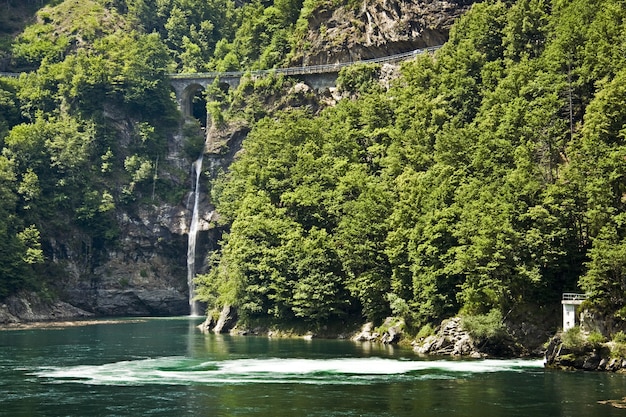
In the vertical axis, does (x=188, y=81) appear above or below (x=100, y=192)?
above

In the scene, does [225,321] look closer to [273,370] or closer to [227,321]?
[227,321]

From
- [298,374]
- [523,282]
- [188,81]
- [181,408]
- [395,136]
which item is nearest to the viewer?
[181,408]

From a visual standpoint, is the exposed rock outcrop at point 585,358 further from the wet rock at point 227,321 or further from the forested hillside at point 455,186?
the wet rock at point 227,321

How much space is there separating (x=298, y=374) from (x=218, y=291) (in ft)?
186

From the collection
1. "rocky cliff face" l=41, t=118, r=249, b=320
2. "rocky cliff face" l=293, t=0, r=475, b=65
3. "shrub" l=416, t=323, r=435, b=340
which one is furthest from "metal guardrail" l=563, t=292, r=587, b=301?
"rocky cliff face" l=41, t=118, r=249, b=320

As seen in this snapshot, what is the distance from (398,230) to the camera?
103 m

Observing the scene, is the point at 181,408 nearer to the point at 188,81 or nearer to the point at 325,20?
the point at 325,20

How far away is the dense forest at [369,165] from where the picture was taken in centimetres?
8762

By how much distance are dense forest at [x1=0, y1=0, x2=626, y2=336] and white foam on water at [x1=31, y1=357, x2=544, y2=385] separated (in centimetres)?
1157

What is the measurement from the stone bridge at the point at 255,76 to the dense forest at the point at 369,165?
9.05 feet

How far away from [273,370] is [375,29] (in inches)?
3578

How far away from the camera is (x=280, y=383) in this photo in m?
69.5

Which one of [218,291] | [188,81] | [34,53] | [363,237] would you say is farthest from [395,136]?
[34,53]

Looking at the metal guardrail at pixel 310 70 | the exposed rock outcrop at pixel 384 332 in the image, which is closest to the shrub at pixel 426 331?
the exposed rock outcrop at pixel 384 332
